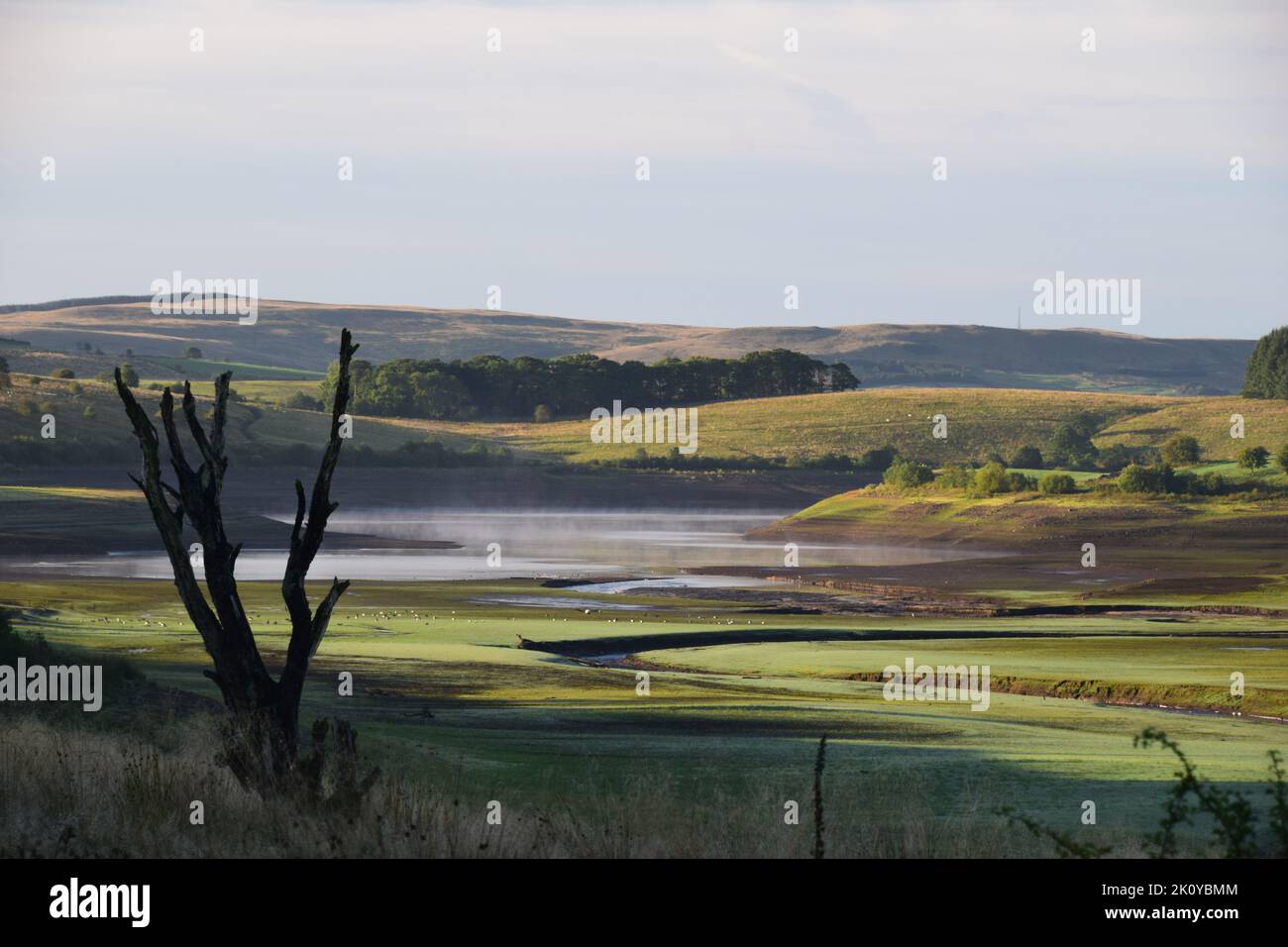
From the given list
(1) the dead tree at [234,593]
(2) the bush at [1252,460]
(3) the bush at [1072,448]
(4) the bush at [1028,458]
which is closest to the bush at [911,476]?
(2) the bush at [1252,460]

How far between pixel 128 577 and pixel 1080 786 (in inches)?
1804

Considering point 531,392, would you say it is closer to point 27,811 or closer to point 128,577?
point 128,577

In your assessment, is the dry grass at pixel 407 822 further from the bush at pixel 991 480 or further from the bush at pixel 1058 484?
the bush at pixel 991 480

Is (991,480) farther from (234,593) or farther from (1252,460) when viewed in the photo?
(234,593)

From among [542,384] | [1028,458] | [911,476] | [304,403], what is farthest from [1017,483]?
[304,403]

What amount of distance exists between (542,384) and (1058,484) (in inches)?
2972

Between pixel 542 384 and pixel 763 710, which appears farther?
pixel 542 384

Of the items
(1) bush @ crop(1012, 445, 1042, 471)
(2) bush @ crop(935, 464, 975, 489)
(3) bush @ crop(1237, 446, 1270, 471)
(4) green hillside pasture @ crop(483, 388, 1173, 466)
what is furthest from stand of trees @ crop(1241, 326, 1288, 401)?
(2) bush @ crop(935, 464, 975, 489)

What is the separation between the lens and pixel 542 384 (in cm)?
15200

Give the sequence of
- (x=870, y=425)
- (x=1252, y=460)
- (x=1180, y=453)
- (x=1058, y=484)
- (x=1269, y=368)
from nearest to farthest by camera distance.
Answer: (x=1058, y=484)
(x=1252, y=460)
(x=1180, y=453)
(x=870, y=425)
(x=1269, y=368)

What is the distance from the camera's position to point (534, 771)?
1966 cm
